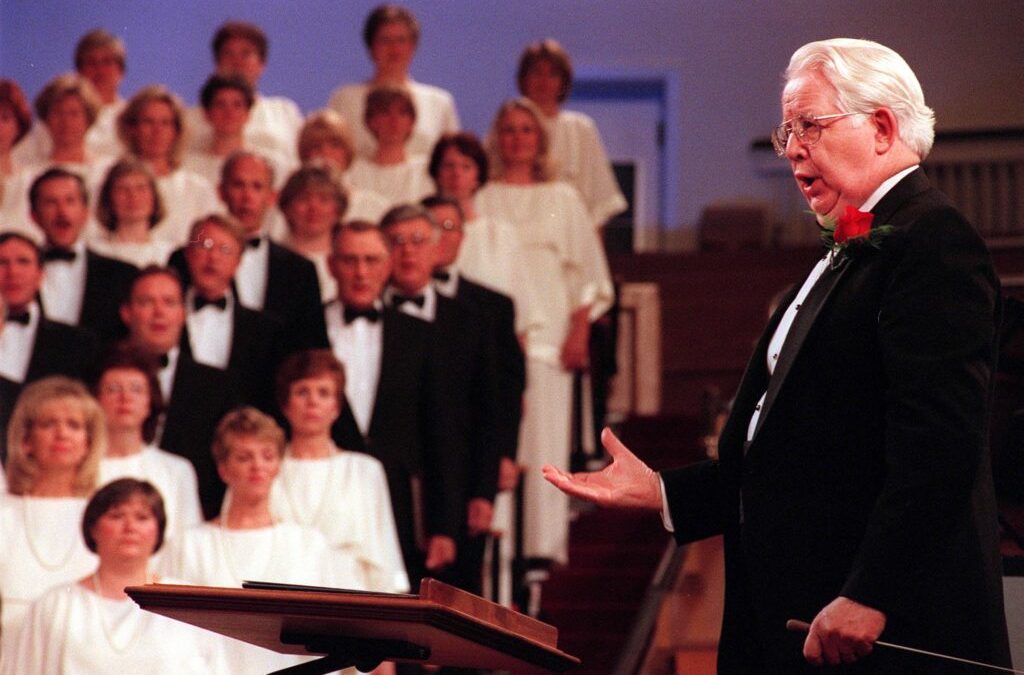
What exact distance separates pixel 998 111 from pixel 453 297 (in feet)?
7.29

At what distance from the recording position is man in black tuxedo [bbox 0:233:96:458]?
5.00 meters

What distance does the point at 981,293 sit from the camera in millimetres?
1896

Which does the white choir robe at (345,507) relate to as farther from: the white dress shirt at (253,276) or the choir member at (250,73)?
the choir member at (250,73)

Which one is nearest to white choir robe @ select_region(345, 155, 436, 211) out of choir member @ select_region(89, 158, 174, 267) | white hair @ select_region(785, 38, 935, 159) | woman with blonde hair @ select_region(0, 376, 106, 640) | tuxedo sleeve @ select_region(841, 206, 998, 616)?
choir member @ select_region(89, 158, 174, 267)

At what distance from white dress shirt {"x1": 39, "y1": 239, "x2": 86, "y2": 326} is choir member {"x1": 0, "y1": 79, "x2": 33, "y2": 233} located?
1.50 ft

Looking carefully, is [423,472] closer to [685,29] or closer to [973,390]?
[973,390]

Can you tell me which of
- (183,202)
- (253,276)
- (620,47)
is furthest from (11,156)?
(620,47)

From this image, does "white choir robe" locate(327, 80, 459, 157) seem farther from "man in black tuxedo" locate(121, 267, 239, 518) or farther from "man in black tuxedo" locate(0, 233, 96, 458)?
"man in black tuxedo" locate(0, 233, 96, 458)

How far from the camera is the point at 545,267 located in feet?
20.1

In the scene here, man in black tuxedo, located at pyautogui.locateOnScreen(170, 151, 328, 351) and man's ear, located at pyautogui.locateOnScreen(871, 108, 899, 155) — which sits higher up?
man in black tuxedo, located at pyautogui.locateOnScreen(170, 151, 328, 351)

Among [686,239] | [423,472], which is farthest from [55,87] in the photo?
[686,239]

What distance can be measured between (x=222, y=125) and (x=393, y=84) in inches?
29.6

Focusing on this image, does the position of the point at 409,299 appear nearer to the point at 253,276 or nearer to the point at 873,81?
the point at 253,276

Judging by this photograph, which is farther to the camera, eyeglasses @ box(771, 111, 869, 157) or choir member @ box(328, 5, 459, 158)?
choir member @ box(328, 5, 459, 158)
